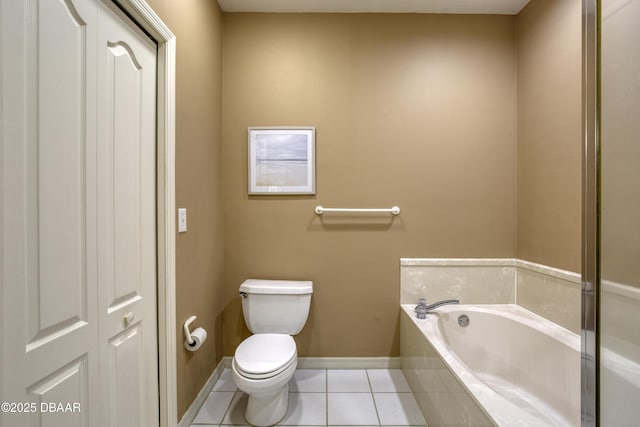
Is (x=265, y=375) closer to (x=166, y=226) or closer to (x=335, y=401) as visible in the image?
(x=335, y=401)

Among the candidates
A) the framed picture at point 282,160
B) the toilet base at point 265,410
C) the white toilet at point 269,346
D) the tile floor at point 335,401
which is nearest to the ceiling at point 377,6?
the framed picture at point 282,160

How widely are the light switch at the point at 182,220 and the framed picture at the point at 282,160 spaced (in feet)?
2.01

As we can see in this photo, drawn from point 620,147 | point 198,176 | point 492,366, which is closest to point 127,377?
point 198,176

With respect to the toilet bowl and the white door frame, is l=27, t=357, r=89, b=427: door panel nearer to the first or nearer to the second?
the white door frame

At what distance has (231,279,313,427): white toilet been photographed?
4.44 ft

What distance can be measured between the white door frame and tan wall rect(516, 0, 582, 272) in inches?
84.6

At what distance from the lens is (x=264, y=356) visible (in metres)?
1.46

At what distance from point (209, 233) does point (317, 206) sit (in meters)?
0.76

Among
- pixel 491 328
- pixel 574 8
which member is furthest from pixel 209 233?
pixel 574 8

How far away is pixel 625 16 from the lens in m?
0.52

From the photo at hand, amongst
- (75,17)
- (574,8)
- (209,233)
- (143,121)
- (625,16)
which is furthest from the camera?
(209,233)

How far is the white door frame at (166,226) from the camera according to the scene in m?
1.27

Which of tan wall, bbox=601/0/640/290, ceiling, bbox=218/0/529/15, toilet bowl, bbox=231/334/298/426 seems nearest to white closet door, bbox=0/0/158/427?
toilet bowl, bbox=231/334/298/426

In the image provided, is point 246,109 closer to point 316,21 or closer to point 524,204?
point 316,21
